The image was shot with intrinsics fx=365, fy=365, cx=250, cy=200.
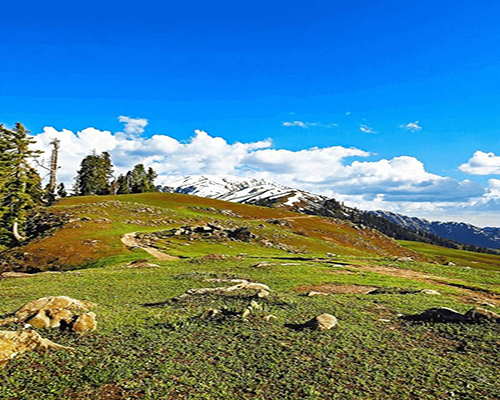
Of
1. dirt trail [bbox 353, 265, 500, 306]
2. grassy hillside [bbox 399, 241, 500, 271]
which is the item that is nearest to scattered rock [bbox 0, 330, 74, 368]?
dirt trail [bbox 353, 265, 500, 306]

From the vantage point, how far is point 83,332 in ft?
49.3

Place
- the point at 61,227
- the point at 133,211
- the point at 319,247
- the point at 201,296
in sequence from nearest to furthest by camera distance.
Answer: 1. the point at 201,296
2. the point at 61,227
3. the point at 319,247
4. the point at 133,211

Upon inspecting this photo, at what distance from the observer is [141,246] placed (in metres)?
53.4

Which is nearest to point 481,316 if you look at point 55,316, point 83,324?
point 83,324

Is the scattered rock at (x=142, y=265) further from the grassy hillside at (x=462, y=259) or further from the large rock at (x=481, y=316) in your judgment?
the grassy hillside at (x=462, y=259)

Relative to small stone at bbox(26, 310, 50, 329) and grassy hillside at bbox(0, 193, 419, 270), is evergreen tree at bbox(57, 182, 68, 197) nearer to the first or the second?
grassy hillside at bbox(0, 193, 419, 270)

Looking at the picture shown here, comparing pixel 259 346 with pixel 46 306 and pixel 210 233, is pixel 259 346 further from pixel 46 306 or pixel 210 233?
pixel 210 233

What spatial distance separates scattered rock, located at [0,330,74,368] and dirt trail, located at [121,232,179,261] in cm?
3287

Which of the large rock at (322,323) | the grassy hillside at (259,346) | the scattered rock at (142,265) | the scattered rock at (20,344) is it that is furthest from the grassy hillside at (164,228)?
the large rock at (322,323)

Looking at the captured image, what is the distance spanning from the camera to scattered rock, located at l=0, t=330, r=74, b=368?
1224cm

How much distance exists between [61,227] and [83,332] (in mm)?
54082

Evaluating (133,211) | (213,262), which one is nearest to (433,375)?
(213,262)

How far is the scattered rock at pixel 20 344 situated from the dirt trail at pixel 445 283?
2443 cm

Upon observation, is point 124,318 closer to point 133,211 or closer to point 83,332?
point 83,332
